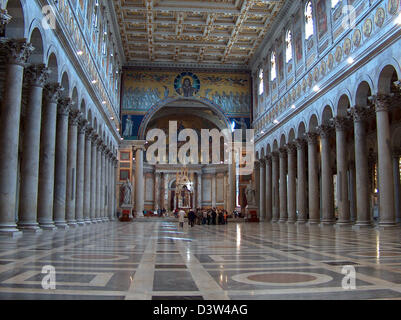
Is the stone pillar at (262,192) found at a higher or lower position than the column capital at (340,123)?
lower

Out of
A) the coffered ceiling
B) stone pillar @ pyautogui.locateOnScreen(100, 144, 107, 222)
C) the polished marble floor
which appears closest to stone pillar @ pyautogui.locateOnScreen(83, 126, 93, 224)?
stone pillar @ pyautogui.locateOnScreen(100, 144, 107, 222)

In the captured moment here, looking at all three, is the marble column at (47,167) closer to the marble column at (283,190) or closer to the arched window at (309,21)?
the arched window at (309,21)

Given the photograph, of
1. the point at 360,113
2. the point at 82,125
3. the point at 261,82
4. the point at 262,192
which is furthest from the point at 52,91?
the point at 261,82

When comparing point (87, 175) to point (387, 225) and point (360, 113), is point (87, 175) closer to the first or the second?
point (360, 113)

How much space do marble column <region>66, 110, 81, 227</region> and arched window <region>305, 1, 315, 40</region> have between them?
1516 cm

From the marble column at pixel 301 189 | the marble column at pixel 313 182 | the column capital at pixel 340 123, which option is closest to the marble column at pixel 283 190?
the marble column at pixel 301 189

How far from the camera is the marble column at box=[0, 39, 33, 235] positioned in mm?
11953

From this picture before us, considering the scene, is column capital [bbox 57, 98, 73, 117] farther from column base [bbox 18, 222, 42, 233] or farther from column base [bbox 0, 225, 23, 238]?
column base [bbox 0, 225, 23, 238]

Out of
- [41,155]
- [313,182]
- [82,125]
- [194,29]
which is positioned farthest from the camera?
[194,29]

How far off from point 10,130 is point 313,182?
1852cm

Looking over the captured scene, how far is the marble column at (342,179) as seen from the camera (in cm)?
2173

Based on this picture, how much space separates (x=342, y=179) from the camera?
21.8 metres
